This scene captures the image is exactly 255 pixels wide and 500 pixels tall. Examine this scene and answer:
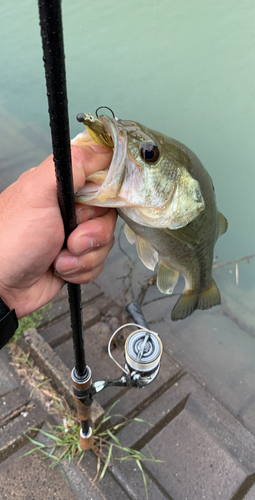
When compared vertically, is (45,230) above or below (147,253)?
above

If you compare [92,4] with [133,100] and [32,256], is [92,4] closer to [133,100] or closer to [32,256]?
[133,100]

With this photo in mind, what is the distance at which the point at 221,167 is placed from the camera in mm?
4914

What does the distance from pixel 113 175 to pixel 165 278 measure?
0.80 m

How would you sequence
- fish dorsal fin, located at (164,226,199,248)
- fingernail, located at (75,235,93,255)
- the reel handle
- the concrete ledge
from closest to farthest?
fingernail, located at (75,235,93,255)
fish dorsal fin, located at (164,226,199,248)
the reel handle
the concrete ledge

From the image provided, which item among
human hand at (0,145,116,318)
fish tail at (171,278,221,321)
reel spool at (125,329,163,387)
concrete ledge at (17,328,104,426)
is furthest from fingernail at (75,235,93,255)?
concrete ledge at (17,328,104,426)

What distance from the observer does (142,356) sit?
1.61 m

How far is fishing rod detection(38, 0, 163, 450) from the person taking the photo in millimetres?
579

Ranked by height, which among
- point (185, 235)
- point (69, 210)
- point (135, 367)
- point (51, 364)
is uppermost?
point (69, 210)

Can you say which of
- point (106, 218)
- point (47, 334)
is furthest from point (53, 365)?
point (106, 218)

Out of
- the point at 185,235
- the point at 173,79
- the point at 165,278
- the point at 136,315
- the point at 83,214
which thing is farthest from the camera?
the point at 173,79

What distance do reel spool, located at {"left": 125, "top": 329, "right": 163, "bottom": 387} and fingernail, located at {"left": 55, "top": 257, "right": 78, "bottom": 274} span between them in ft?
2.02

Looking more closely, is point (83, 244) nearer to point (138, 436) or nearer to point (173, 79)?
point (138, 436)

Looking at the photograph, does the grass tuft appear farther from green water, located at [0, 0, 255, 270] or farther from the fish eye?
green water, located at [0, 0, 255, 270]

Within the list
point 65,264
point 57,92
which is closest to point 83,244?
point 65,264
